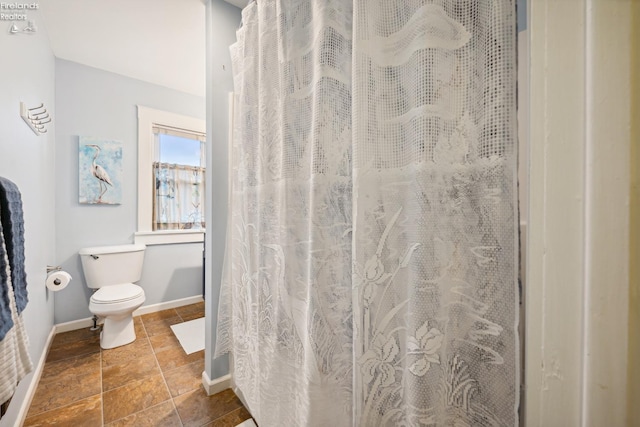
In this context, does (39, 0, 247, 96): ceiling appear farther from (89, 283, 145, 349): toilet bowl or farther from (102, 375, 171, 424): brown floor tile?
(102, 375, 171, 424): brown floor tile

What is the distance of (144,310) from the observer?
247 centimetres

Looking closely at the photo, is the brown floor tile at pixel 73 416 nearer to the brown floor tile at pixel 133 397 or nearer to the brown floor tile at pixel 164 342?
the brown floor tile at pixel 133 397

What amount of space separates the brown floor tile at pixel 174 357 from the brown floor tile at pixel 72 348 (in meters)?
0.51

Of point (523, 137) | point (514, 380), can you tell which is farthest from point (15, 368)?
point (523, 137)

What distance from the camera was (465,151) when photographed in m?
0.50

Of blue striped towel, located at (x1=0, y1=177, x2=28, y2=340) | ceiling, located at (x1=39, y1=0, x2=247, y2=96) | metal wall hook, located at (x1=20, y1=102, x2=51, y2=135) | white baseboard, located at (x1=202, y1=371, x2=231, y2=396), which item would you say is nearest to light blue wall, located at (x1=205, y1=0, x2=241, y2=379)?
white baseboard, located at (x1=202, y1=371, x2=231, y2=396)

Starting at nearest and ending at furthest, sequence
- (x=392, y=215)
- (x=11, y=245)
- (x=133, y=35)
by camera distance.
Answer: (x=392, y=215) < (x=11, y=245) < (x=133, y=35)

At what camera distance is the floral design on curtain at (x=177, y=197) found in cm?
255

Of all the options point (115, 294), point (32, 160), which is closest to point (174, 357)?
point (115, 294)

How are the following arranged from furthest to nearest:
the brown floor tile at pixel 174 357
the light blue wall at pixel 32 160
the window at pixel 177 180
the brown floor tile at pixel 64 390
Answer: the window at pixel 177 180 → the brown floor tile at pixel 174 357 → the brown floor tile at pixel 64 390 → the light blue wall at pixel 32 160

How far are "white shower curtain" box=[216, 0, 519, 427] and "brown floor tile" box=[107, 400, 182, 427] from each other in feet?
2.27

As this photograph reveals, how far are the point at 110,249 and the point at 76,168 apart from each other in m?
0.74

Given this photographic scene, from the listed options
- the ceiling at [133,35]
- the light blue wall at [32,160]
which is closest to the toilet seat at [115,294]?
the light blue wall at [32,160]

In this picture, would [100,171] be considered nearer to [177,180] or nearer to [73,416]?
[177,180]
